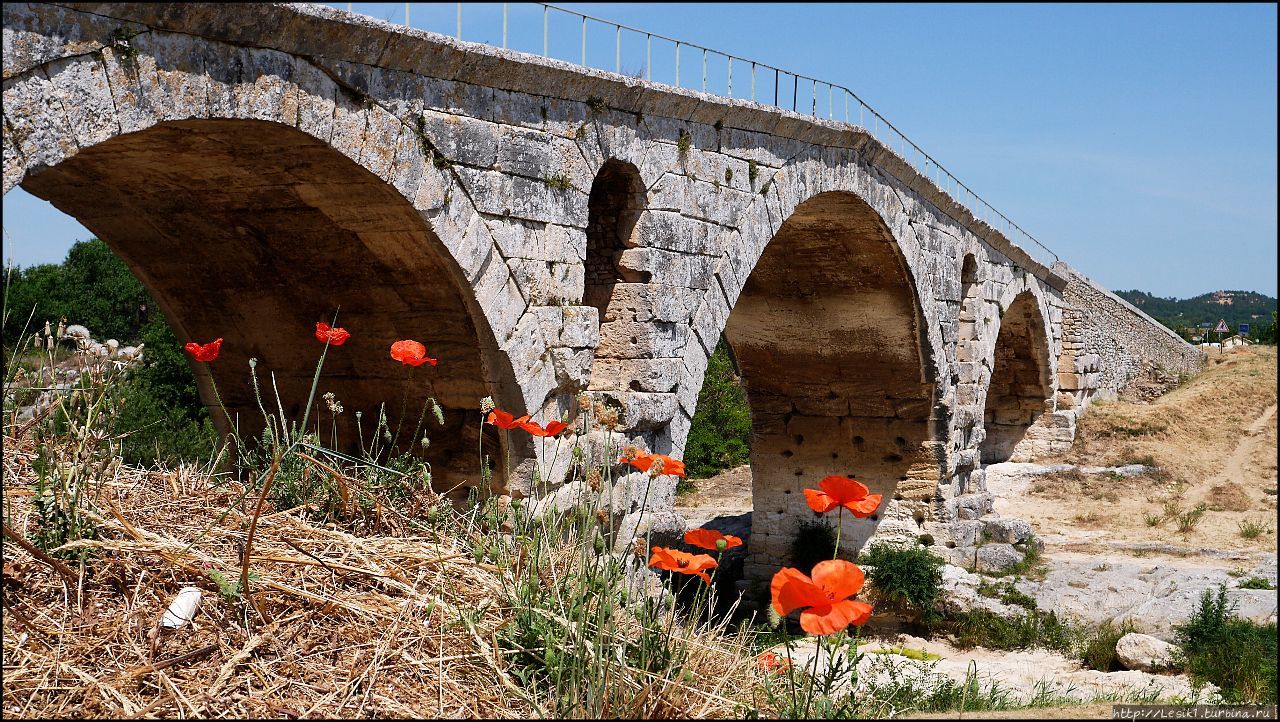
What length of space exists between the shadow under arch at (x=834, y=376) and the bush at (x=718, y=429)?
755 centimetres

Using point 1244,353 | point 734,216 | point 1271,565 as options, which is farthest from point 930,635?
point 1244,353

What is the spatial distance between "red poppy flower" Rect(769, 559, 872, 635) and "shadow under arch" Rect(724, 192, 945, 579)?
9.19 m

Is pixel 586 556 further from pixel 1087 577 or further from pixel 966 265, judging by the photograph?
pixel 966 265

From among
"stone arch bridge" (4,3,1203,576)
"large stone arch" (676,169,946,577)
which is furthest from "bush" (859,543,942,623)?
"stone arch bridge" (4,3,1203,576)

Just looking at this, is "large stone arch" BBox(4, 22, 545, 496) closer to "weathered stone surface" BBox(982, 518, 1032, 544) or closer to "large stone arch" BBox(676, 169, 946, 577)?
"large stone arch" BBox(676, 169, 946, 577)

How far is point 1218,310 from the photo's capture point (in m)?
49.0

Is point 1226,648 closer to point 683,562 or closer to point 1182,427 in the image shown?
point 683,562

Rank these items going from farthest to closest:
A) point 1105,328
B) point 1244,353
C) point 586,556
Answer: point 1244,353, point 1105,328, point 586,556

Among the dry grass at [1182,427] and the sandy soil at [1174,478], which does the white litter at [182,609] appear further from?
the dry grass at [1182,427]

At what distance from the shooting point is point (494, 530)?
4746 millimetres

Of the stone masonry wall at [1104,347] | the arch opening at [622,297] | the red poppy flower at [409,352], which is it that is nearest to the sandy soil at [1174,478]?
the stone masonry wall at [1104,347]

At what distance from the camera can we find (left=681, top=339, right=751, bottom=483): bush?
23922 mm

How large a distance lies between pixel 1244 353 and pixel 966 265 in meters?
17.1

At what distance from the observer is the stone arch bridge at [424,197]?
502 centimetres
